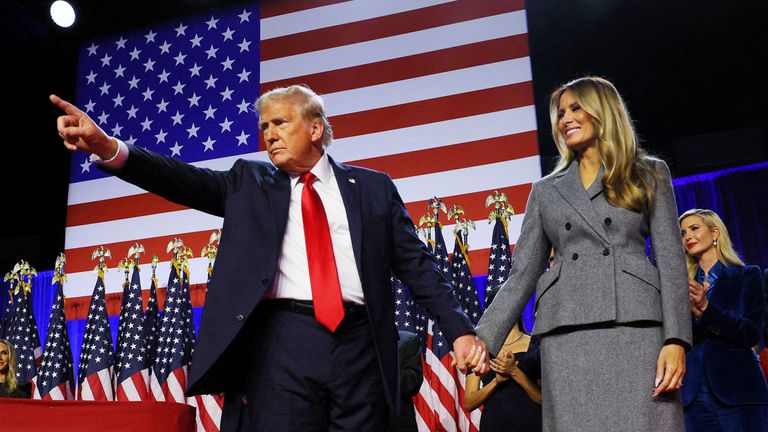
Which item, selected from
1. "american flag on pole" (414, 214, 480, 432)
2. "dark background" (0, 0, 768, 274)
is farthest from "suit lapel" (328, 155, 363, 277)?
"dark background" (0, 0, 768, 274)

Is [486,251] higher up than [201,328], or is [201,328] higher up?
[486,251]

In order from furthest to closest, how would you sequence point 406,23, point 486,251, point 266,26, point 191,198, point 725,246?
1. point 266,26
2. point 406,23
3. point 486,251
4. point 725,246
5. point 191,198

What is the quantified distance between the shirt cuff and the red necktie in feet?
1.60

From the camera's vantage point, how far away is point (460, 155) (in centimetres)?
630

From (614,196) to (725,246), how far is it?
1.64 meters

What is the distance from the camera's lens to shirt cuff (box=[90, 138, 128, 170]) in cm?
191

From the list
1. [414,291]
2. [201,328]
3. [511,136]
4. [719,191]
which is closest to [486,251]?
[511,136]

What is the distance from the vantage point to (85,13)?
300 inches

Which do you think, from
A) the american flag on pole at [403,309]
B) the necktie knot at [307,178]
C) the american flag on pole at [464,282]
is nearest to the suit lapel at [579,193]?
the necktie knot at [307,178]

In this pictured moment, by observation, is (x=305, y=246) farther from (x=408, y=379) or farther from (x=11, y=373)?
(x=11, y=373)

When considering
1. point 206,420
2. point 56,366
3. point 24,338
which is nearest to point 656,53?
point 206,420

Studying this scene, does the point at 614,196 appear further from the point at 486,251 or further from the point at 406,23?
the point at 406,23

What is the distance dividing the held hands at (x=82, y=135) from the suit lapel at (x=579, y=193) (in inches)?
46.3

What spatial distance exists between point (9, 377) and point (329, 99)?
10.9ft
